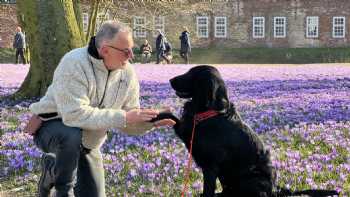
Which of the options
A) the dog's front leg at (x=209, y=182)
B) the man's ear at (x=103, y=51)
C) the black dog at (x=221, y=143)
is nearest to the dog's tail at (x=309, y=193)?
the black dog at (x=221, y=143)

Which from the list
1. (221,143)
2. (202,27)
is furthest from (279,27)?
(221,143)

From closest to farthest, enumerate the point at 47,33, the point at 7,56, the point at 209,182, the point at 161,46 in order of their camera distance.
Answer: the point at 209,182 < the point at 47,33 < the point at 161,46 < the point at 7,56

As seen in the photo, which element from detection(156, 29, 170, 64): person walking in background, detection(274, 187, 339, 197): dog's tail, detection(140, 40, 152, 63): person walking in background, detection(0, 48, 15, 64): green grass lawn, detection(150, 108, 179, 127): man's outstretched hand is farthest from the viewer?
detection(0, 48, 15, 64): green grass lawn

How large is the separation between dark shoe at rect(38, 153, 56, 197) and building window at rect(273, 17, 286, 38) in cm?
5135

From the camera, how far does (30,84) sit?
1326cm

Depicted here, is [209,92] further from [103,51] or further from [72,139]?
[72,139]

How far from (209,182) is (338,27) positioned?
173ft

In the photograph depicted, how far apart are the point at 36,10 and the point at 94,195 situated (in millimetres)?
8164

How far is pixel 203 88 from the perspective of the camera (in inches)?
192

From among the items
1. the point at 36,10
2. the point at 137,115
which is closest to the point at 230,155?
the point at 137,115

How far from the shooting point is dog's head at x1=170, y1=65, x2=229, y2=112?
4.84 metres

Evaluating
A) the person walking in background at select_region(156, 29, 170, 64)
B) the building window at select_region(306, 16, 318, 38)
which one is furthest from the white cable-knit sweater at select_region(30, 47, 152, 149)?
the building window at select_region(306, 16, 318, 38)

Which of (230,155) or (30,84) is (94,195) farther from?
(30,84)

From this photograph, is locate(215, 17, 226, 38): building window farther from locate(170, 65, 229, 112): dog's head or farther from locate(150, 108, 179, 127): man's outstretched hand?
locate(150, 108, 179, 127): man's outstretched hand
